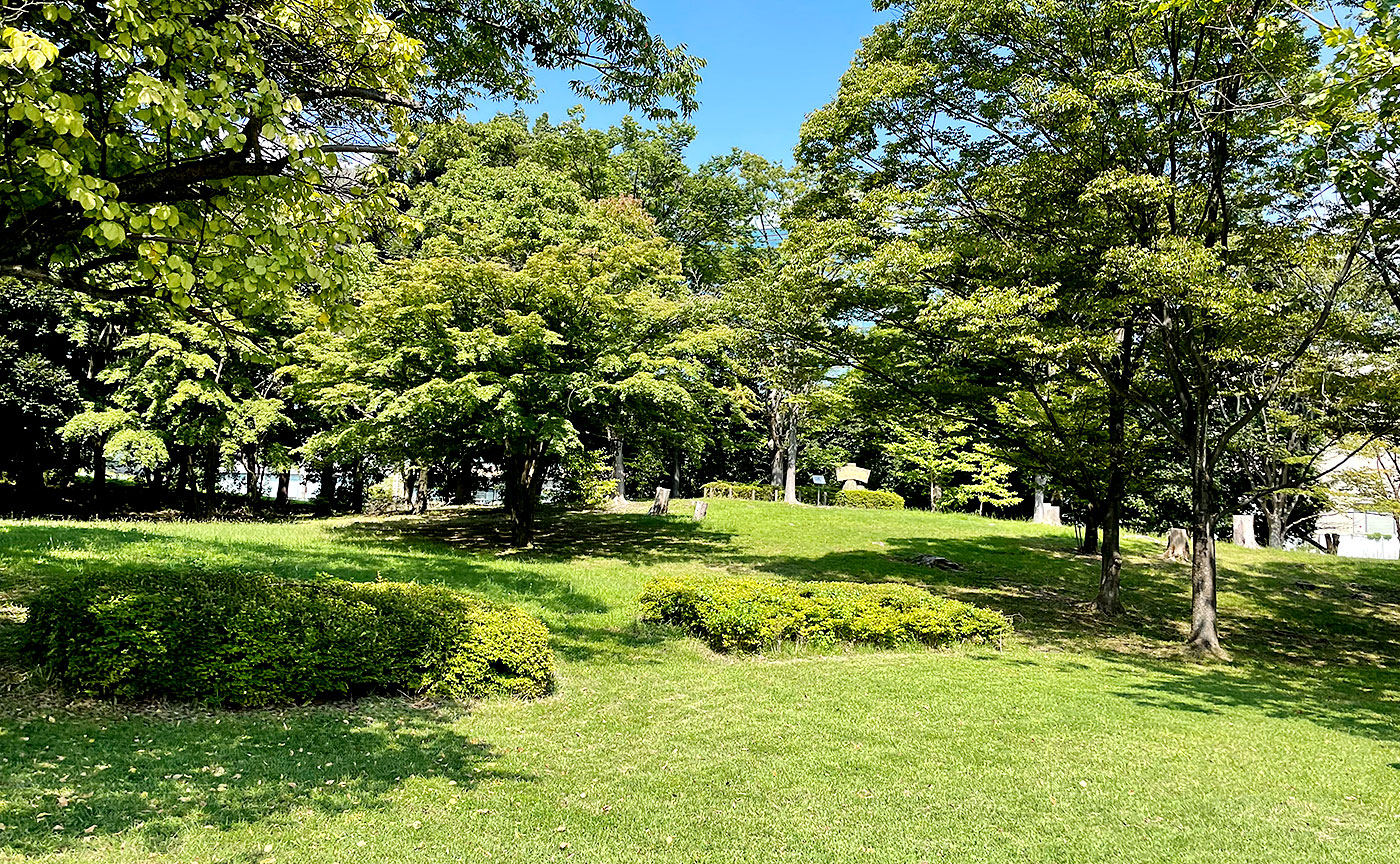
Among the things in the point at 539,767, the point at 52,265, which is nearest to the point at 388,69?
the point at 52,265

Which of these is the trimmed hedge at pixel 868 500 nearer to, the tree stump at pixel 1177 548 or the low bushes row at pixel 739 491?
the low bushes row at pixel 739 491

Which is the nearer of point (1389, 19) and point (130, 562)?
point (1389, 19)

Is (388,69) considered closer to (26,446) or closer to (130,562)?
(130,562)

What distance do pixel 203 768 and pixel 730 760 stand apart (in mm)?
3391

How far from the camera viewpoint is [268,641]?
20.9 ft

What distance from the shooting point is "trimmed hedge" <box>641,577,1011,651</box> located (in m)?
10.0

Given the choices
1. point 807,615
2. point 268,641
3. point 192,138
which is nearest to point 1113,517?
point 807,615

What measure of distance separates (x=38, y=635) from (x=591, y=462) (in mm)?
13452

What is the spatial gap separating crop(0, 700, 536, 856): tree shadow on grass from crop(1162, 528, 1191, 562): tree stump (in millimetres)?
19802

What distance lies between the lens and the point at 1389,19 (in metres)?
5.55

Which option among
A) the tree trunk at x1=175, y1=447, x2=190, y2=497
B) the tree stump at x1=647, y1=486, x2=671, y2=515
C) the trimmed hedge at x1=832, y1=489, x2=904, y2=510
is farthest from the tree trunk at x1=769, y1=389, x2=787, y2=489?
the tree trunk at x1=175, y1=447, x2=190, y2=497

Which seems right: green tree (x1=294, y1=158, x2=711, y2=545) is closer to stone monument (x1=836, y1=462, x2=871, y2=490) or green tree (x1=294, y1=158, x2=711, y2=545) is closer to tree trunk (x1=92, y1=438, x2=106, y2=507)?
tree trunk (x1=92, y1=438, x2=106, y2=507)

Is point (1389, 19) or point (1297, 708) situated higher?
point (1389, 19)

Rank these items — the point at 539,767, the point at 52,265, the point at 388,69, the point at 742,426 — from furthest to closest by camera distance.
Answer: the point at 742,426, the point at 52,265, the point at 539,767, the point at 388,69
